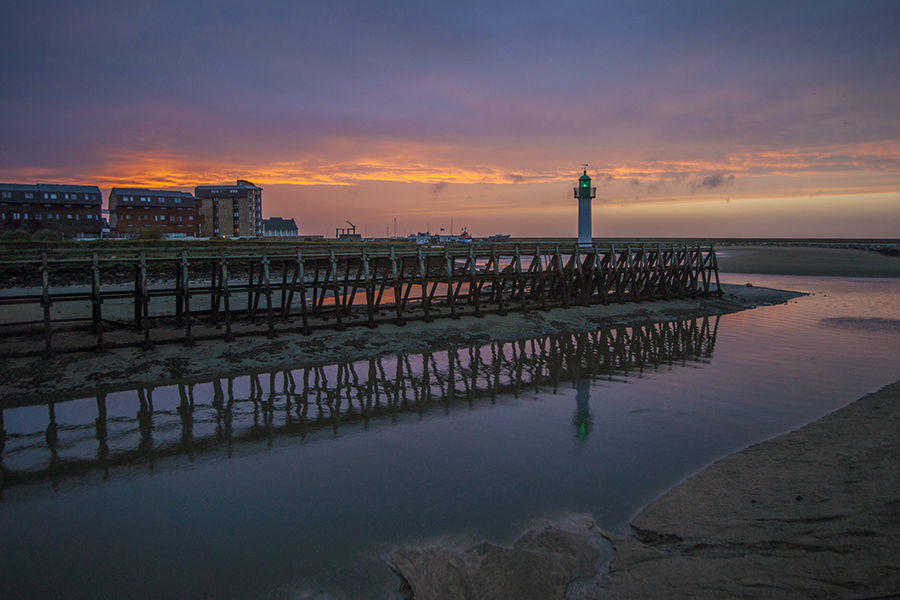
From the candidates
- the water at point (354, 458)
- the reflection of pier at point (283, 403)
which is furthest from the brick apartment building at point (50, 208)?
the water at point (354, 458)

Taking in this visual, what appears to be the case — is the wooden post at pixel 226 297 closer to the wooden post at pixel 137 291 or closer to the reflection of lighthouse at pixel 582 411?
the wooden post at pixel 137 291

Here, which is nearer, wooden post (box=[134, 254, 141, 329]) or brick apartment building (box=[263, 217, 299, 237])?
wooden post (box=[134, 254, 141, 329])

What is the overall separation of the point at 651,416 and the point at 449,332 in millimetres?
9490

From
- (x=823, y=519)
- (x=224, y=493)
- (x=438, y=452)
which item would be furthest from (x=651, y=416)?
(x=224, y=493)

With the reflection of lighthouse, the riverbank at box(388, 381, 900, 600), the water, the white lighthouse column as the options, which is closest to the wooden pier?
the water

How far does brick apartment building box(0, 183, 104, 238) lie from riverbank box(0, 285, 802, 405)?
193 ft

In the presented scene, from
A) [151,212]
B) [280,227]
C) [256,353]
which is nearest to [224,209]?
[151,212]

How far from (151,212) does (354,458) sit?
75.5 metres

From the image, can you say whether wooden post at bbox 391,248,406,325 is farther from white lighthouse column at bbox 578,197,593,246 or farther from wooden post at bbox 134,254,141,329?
white lighthouse column at bbox 578,197,593,246

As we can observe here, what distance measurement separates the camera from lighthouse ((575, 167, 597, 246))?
140 feet

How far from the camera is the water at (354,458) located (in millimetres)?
6336

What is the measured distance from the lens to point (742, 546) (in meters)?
5.45

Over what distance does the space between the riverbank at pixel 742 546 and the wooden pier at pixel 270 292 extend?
1295 centimetres

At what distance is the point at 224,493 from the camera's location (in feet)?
26.4
